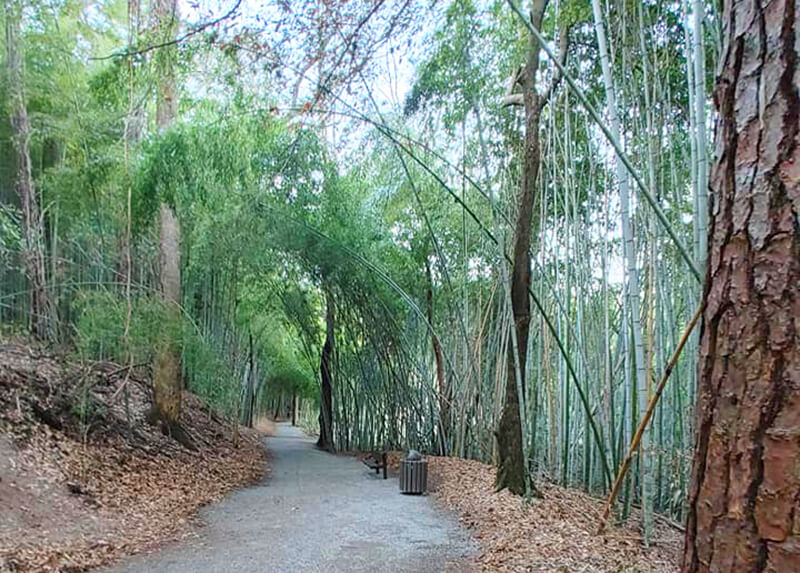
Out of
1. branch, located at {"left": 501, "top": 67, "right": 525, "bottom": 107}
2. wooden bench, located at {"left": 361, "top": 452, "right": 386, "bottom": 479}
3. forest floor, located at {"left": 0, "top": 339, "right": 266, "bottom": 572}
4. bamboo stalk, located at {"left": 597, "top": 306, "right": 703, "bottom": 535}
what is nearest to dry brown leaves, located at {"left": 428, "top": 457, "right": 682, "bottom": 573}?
bamboo stalk, located at {"left": 597, "top": 306, "right": 703, "bottom": 535}

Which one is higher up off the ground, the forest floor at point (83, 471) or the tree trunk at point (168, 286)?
the tree trunk at point (168, 286)

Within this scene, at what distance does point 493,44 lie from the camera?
4797mm

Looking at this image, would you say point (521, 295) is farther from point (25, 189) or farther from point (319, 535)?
point (25, 189)

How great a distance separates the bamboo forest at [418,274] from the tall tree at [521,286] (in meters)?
0.02

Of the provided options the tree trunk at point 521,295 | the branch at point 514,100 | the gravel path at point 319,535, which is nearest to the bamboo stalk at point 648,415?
the gravel path at point 319,535

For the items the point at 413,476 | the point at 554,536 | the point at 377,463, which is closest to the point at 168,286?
the point at 377,463

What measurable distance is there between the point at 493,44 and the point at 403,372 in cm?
415

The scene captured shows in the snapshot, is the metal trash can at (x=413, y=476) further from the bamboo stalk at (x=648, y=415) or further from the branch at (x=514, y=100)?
the branch at (x=514, y=100)

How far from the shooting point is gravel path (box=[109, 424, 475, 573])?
295cm

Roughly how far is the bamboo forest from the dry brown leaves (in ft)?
0.09

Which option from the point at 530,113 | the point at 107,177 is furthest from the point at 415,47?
the point at 107,177

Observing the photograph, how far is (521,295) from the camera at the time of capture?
4.18m

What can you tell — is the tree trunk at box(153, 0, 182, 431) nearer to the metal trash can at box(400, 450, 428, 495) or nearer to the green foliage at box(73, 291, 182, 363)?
the green foliage at box(73, 291, 182, 363)

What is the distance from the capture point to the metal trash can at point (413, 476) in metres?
5.00
